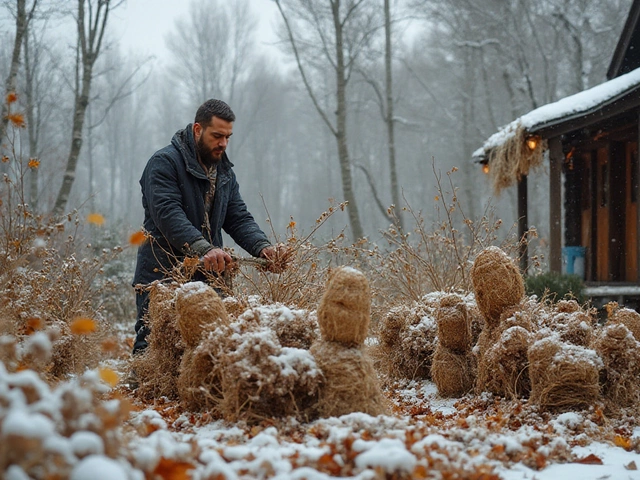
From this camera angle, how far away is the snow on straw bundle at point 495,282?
4.11m

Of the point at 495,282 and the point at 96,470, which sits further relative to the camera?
the point at 495,282

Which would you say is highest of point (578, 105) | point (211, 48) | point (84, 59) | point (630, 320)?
point (211, 48)

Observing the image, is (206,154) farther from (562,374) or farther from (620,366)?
(620,366)

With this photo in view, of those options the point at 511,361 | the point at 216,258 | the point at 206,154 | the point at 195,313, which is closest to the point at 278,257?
the point at 216,258

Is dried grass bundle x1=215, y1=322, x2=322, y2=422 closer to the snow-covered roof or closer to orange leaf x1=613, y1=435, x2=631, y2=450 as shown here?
orange leaf x1=613, y1=435, x2=631, y2=450

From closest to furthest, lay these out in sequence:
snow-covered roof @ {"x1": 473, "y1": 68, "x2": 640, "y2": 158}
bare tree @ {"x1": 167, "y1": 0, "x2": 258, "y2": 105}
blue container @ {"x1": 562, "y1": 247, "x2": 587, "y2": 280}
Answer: snow-covered roof @ {"x1": 473, "y1": 68, "x2": 640, "y2": 158} → blue container @ {"x1": 562, "y1": 247, "x2": 587, "y2": 280} → bare tree @ {"x1": 167, "y1": 0, "x2": 258, "y2": 105}

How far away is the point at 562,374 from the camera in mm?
3641

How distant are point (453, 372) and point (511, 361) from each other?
0.58 meters

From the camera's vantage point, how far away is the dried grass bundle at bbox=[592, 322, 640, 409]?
12.4ft


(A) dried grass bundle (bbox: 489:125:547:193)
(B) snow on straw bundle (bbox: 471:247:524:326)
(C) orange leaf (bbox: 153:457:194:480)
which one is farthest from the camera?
(A) dried grass bundle (bbox: 489:125:547:193)

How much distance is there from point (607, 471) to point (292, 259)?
239 cm

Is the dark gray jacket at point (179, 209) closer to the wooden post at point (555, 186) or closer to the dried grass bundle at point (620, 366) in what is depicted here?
the dried grass bundle at point (620, 366)

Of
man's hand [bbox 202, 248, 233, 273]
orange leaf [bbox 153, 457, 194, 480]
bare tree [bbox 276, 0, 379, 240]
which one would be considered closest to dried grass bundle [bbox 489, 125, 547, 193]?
bare tree [bbox 276, 0, 379, 240]

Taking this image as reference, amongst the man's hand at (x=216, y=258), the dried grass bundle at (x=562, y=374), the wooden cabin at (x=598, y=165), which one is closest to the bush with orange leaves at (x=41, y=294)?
the man's hand at (x=216, y=258)
